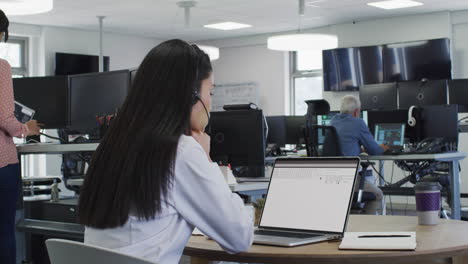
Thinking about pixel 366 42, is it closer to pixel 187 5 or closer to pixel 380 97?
pixel 187 5

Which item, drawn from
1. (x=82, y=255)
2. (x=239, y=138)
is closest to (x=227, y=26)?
(x=239, y=138)

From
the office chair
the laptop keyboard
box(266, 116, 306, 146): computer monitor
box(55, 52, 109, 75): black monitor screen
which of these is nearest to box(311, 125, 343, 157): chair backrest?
the office chair

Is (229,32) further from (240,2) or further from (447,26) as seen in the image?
(447,26)

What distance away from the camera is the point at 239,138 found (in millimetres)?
3771

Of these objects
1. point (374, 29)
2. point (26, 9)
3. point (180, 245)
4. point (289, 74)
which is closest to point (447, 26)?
point (374, 29)

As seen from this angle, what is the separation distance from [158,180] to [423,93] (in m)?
5.99

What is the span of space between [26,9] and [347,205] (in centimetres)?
427

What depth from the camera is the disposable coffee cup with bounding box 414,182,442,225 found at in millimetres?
2070

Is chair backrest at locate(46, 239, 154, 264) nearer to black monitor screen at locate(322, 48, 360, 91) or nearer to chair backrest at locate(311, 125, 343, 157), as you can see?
chair backrest at locate(311, 125, 343, 157)

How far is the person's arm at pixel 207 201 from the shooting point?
Result: 156 cm

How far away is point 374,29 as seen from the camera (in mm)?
10109

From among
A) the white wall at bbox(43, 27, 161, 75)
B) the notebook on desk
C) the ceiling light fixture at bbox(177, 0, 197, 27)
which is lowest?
the notebook on desk

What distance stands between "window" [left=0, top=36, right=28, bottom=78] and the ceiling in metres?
0.44

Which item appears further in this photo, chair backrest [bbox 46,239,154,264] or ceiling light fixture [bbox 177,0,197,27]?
ceiling light fixture [bbox 177,0,197,27]
